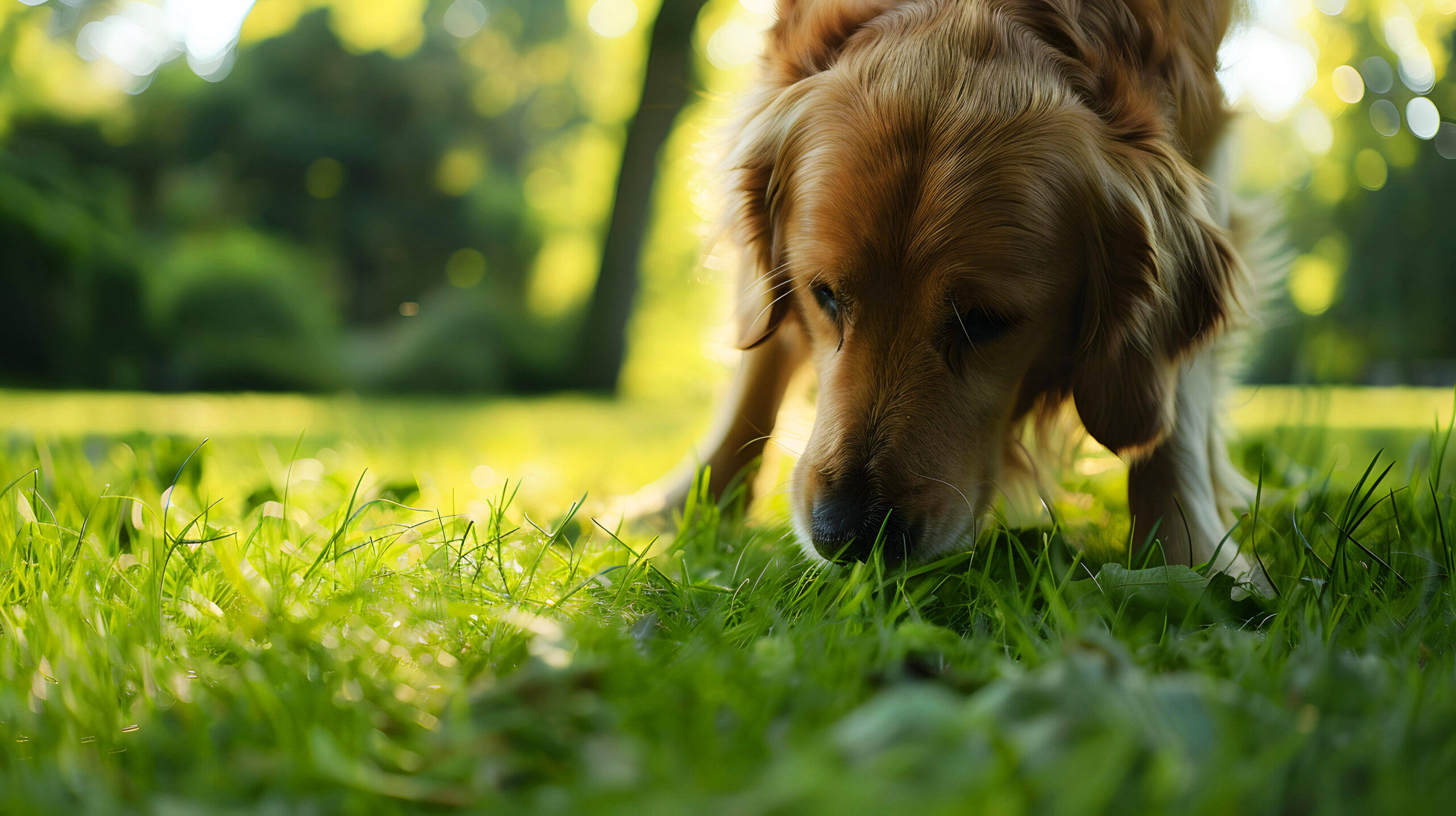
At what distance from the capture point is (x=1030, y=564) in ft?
4.84

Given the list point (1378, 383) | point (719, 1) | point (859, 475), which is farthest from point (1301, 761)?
point (1378, 383)

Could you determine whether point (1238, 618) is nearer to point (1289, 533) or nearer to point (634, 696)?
point (1289, 533)

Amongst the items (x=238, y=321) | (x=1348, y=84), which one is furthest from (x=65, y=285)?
(x=1348, y=84)

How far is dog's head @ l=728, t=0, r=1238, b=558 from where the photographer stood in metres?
1.62

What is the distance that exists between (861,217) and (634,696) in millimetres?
1076

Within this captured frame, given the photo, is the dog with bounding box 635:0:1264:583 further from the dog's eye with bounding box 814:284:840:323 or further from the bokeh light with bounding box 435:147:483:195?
the bokeh light with bounding box 435:147:483:195

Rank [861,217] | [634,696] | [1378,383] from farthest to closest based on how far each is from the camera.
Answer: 1. [1378,383]
2. [861,217]
3. [634,696]

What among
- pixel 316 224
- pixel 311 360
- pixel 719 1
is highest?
pixel 719 1

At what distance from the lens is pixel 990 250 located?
64.2 inches

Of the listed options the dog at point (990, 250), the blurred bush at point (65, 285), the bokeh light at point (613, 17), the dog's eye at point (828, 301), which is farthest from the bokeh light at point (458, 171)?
the dog's eye at point (828, 301)

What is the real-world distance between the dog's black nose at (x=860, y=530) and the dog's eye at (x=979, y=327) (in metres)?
0.37

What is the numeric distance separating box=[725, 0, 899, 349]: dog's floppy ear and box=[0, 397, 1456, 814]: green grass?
1.75 ft

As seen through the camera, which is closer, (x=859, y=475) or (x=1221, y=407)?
(x=859, y=475)

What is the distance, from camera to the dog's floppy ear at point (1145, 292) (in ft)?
5.72
